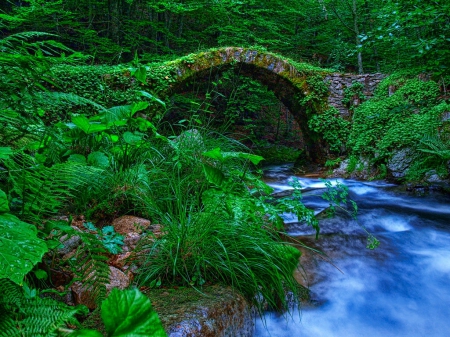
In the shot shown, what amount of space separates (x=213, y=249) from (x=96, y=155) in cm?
105

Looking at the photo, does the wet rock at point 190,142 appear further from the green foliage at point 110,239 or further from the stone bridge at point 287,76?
the stone bridge at point 287,76

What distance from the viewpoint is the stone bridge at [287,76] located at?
23.7 feet

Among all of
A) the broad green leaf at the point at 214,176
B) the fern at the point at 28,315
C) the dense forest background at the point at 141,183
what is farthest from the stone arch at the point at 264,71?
the fern at the point at 28,315

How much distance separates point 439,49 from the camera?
533 centimetres

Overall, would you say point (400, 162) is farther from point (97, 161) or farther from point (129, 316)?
point (129, 316)

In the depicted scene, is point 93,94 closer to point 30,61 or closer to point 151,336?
point 30,61

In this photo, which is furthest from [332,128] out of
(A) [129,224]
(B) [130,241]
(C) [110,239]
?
(C) [110,239]

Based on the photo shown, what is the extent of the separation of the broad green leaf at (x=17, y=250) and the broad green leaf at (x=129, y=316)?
238 millimetres

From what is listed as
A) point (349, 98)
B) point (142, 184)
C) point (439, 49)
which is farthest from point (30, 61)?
point (349, 98)

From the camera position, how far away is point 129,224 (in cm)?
208

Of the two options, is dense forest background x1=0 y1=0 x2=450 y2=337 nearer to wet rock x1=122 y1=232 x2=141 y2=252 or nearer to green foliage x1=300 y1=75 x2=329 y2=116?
wet rock x1=122 y1=232 x2=141 y2=252

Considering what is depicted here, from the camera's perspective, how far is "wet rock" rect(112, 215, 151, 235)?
6.60ft

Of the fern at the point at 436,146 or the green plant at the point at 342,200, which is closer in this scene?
the green plant at the point at 342,200

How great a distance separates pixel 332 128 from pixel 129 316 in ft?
25.6
